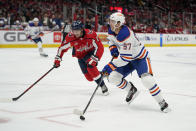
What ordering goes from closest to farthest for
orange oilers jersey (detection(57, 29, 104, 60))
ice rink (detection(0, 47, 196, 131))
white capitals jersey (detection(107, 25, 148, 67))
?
ice rink (detection(0, 47, 196, 131)), white capitals jersey (detection(107, 25, 148, 67)), orange oilers jersey (detection(57, 29, 104, 60))

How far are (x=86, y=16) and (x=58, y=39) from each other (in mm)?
2025

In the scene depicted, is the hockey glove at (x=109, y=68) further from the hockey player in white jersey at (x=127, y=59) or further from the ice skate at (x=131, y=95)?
the ice skate at (x=131, y=95)

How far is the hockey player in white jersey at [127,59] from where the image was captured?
362 centimetres

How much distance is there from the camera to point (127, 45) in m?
3.59

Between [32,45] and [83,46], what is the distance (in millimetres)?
10405

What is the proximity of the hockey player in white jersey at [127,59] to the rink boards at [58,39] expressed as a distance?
10693 mm

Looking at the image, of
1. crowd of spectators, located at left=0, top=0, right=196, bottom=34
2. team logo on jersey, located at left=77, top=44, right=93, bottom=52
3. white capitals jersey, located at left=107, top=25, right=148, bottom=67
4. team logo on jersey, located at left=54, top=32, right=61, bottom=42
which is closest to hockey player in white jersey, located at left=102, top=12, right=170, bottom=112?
white capitals jersey, located at left=107, top=25, right=148, bottom=67

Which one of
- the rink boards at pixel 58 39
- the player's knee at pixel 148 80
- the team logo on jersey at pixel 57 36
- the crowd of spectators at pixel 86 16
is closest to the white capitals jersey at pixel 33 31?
the crowd of spectators at pixel 86 16

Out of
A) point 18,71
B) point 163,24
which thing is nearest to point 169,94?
point 18,71

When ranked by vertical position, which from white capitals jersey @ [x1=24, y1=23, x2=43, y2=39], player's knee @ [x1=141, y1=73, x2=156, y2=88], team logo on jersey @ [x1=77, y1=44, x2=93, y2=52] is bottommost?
player's knee @ [x1=141, y1=73, x2=156, y2=88]

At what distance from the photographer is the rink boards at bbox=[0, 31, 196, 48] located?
45.6ft

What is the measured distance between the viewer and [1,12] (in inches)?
583

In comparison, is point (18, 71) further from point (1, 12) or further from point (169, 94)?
point (1, 12)

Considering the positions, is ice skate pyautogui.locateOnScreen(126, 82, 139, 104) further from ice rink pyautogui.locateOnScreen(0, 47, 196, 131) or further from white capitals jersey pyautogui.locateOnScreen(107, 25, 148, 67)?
white capitals jersey pyautogui.locateOnScreen(107, 25, 148, 67)
